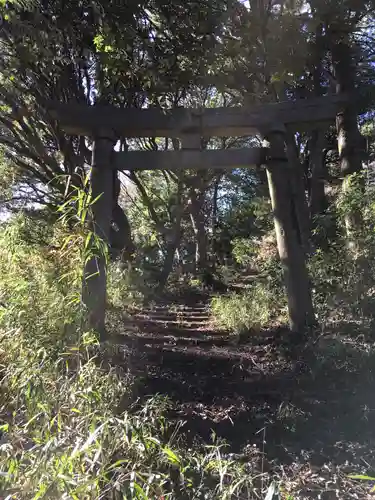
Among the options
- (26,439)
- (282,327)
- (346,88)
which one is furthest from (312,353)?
(346,88)

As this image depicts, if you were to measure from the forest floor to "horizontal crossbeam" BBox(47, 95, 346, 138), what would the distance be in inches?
102

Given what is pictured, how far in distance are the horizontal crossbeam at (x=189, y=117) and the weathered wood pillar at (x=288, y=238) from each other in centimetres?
21

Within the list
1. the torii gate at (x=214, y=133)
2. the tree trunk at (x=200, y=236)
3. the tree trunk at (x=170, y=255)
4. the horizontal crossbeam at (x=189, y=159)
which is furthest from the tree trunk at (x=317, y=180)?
the tree trunk at (x=200, y=236)

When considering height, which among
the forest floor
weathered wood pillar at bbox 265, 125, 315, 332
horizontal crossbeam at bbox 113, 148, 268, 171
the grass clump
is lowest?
the forest floor

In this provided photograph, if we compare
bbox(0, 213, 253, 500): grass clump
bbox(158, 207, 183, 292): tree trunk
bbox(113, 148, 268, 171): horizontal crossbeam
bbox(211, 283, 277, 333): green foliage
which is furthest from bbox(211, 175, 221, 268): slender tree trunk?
bbox(0, 213, 253, 500): grass clump

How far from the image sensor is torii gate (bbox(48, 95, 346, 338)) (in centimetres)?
512

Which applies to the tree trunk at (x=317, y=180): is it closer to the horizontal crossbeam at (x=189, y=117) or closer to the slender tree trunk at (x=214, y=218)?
the horizontal crossbeam at (x=189, y=117)

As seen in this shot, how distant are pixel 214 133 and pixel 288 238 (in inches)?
64.8

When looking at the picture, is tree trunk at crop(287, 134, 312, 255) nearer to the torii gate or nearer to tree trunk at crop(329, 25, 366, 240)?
tree trunk at crop(329, 25, 366, 240)

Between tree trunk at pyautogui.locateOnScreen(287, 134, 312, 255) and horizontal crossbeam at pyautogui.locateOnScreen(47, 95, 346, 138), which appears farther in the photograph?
tree trunk at pyautogui.locateOnScreen(287, 134, 312, 255)

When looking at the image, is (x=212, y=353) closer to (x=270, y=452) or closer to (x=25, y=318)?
(x=270, y=452)

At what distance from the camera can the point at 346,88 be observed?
6.25 metres

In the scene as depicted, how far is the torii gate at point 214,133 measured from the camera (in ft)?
16.8

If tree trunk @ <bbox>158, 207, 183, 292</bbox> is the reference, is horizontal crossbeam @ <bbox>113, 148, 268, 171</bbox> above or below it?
above
